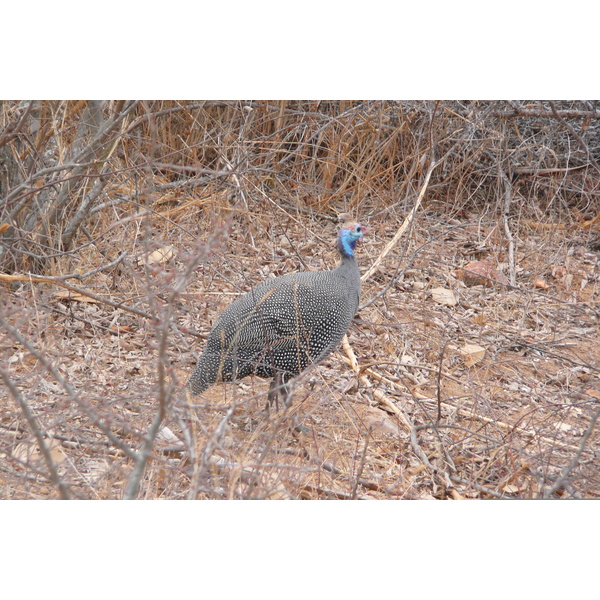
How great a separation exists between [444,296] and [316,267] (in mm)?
711

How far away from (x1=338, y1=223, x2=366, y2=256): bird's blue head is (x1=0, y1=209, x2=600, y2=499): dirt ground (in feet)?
1.48

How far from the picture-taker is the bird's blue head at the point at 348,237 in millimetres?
2859

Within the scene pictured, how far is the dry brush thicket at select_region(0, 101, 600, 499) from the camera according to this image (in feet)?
7.27

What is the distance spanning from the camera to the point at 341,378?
313 centimetres

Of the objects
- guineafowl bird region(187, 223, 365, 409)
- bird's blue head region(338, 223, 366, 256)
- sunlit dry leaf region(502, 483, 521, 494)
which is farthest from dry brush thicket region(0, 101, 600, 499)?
bird's blue head region(338, 223, 366, 256)

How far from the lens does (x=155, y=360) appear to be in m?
3.01

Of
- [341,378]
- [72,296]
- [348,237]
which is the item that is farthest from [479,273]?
[72,296]

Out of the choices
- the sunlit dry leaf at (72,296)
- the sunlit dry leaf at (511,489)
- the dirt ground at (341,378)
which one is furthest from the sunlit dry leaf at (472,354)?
the sunlit dry leaf at (72,296)

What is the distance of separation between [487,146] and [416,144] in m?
0.53

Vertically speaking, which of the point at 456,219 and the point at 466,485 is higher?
the point at 456,219

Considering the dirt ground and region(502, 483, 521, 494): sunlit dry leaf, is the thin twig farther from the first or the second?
region(502, 483, 521, 494): sunlit dry leaf

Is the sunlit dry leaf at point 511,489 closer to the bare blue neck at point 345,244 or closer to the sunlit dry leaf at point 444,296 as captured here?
the bare blue neck at point 345,244
